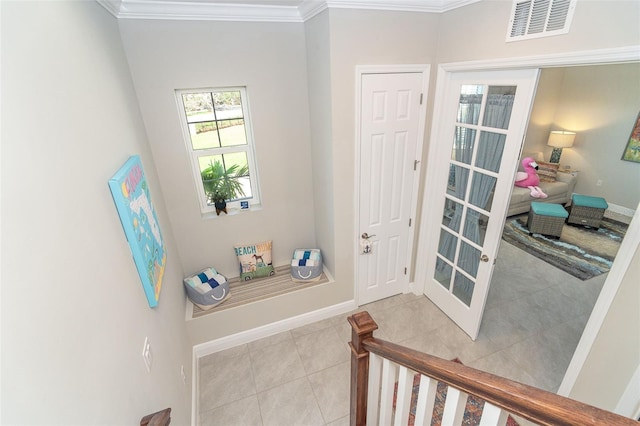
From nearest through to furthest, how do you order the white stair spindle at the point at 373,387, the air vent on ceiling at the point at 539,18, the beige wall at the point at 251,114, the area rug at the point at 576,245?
the white stair spindle at the point at 373,387 → the air vent on ceiling at the point at 539,18 → the beige wall at the point at 251,114 → the area rug at the point at 576,245

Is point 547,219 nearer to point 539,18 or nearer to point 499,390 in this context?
point 539,18

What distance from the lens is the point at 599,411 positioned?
632 millimetres

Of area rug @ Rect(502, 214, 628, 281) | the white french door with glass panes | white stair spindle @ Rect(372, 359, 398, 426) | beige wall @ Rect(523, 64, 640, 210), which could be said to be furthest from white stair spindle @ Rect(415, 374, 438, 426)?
beige wall @ Rect(523, 64, 640, 210)

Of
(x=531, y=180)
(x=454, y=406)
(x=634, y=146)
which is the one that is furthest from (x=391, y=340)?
(x=634, y=146)

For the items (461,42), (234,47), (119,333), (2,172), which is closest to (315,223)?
(234,47)

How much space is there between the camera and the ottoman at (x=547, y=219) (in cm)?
434

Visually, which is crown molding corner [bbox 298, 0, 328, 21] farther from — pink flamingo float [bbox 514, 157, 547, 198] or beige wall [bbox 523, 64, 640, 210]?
beige wall [bbox 523, 64, 640, 210]

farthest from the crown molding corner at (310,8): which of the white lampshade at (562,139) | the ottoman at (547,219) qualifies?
the white lampshade at (562,139)

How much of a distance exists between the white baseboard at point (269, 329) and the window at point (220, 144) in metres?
1.25

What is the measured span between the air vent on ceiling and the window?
2.08 metres

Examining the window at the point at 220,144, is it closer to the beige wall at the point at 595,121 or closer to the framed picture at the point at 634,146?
the beige wall at the point at 595,121

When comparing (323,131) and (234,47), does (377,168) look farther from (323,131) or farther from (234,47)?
(234,47)

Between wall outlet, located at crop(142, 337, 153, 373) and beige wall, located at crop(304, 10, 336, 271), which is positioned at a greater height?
beige wall, located at crop(304, 10, 336, 271)

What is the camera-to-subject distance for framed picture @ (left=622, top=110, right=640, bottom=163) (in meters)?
4.59
